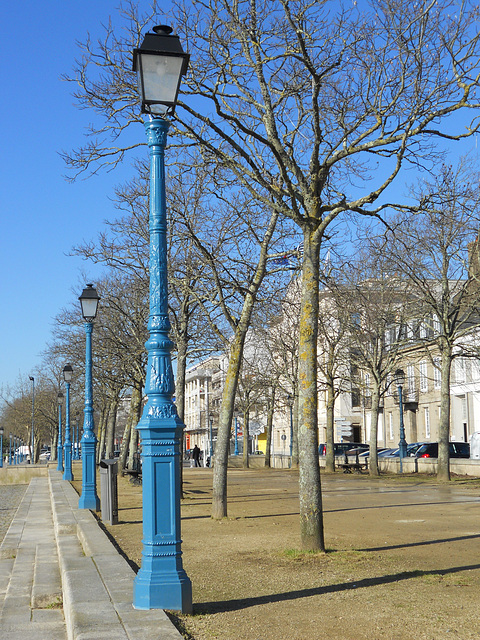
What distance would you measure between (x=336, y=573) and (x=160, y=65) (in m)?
5.76

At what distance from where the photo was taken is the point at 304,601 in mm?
Answer: 7250

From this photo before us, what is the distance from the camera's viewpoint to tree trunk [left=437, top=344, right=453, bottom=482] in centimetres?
2612

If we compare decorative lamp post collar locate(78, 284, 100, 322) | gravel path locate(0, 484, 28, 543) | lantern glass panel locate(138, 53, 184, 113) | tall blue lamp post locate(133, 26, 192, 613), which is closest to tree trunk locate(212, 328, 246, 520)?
decorative lamp post collar locate(78, 284, 100, 322)

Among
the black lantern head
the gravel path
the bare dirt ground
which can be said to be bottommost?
the gravel path

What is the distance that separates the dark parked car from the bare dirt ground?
70.2ft

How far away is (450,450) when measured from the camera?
40594 mm

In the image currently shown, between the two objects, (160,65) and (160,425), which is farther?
(160,65)

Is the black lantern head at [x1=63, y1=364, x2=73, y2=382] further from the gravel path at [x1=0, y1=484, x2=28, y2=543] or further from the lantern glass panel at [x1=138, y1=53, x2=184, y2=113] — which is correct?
the lantern glass panel at [x1=138, y1=53, x2=184, y2=113]

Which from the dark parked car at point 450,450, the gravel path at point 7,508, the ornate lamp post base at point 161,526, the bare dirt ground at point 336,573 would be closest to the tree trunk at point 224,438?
the bare dirt ground at point 336,573

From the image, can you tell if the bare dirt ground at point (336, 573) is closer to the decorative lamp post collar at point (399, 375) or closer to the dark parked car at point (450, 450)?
the decorative lamp post collar at point (399, 375)

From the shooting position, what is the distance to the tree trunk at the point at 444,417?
1029 inches

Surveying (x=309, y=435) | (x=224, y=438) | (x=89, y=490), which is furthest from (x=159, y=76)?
(x=89, y=490)

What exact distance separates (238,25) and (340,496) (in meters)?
13.9

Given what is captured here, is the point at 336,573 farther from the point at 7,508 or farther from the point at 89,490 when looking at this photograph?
the point at 7,508
